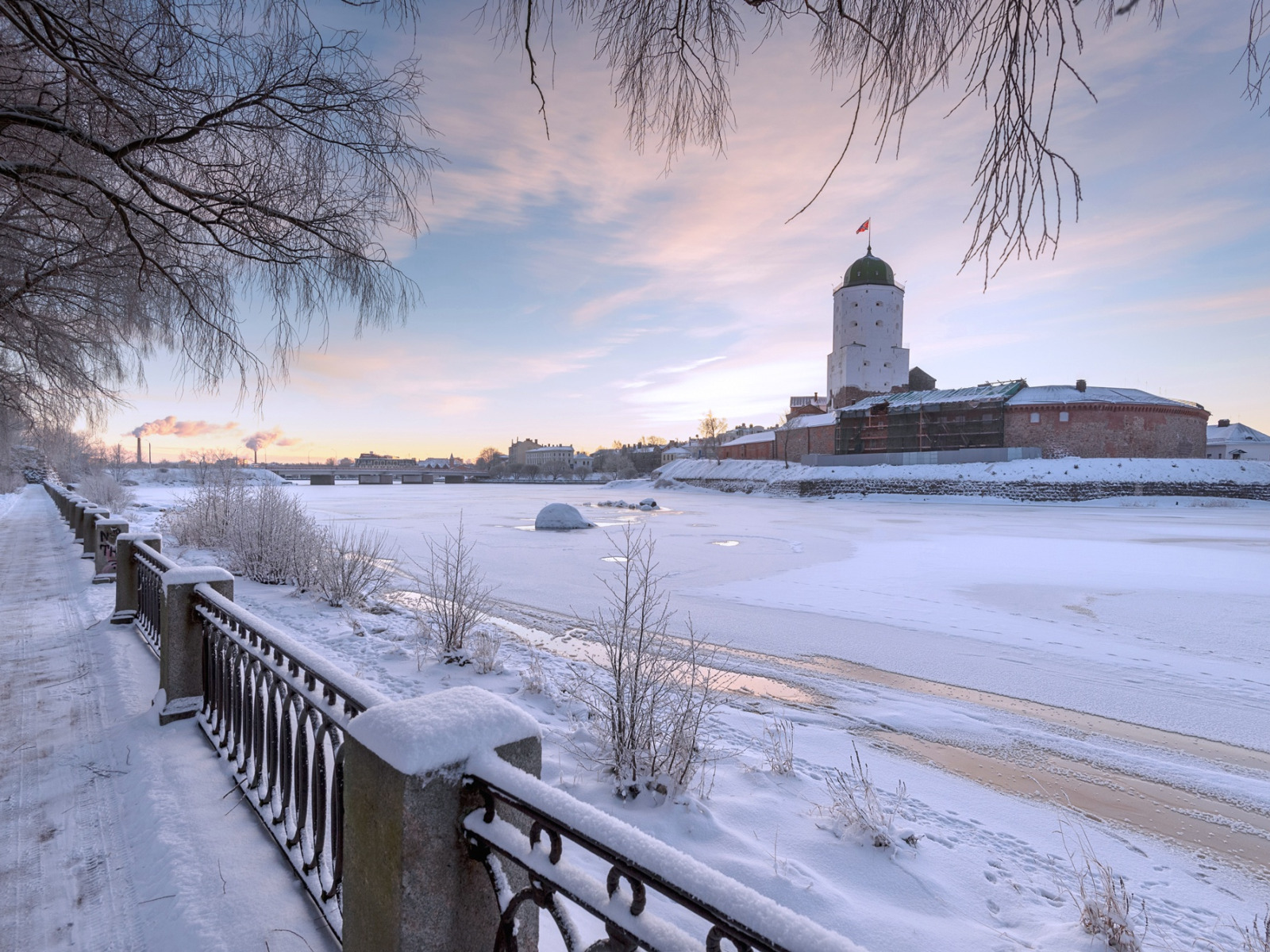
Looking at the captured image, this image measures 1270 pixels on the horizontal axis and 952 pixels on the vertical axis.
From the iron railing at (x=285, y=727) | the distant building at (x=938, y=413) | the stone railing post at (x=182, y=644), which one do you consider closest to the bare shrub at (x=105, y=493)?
the stone railing post at (x=182, y=644)

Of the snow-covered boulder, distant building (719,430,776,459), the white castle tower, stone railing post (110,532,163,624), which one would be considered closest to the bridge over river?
distant building (719,430,776,459)

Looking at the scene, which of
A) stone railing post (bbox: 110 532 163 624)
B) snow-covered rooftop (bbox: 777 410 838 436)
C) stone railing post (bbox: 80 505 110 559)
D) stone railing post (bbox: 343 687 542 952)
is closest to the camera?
stone railing post (bbox: 343 687 542 952)

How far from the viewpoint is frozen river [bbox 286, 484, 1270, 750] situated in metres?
7.42

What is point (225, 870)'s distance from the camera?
309cm

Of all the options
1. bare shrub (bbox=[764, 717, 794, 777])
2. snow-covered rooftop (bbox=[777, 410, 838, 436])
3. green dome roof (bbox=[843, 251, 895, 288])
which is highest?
green dome roof (bbox=[843, 251, 895, 288])

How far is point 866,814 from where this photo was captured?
13.9ft

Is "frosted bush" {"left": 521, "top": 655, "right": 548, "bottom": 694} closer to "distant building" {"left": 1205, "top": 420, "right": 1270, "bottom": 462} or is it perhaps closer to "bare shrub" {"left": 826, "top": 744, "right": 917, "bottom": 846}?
"bare shrub" {"left": 826, "top": 744, "right": 917, "bottom": 846}

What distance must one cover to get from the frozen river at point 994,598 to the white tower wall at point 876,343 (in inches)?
1682

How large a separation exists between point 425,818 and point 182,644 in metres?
4.36

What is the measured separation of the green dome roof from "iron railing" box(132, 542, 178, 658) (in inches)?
2806

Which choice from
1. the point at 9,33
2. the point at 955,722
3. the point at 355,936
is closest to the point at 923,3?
the point at 355,936

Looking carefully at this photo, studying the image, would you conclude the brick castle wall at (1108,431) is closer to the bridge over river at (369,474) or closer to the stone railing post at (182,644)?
the stone railing post at (182,644)

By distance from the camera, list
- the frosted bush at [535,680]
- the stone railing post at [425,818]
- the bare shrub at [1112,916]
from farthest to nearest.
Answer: the frosted bush at [535,680] < the bare shrub at [1112,916] < the stone railing post at [425,818]

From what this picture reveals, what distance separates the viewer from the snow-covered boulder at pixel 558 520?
79.2 ft
